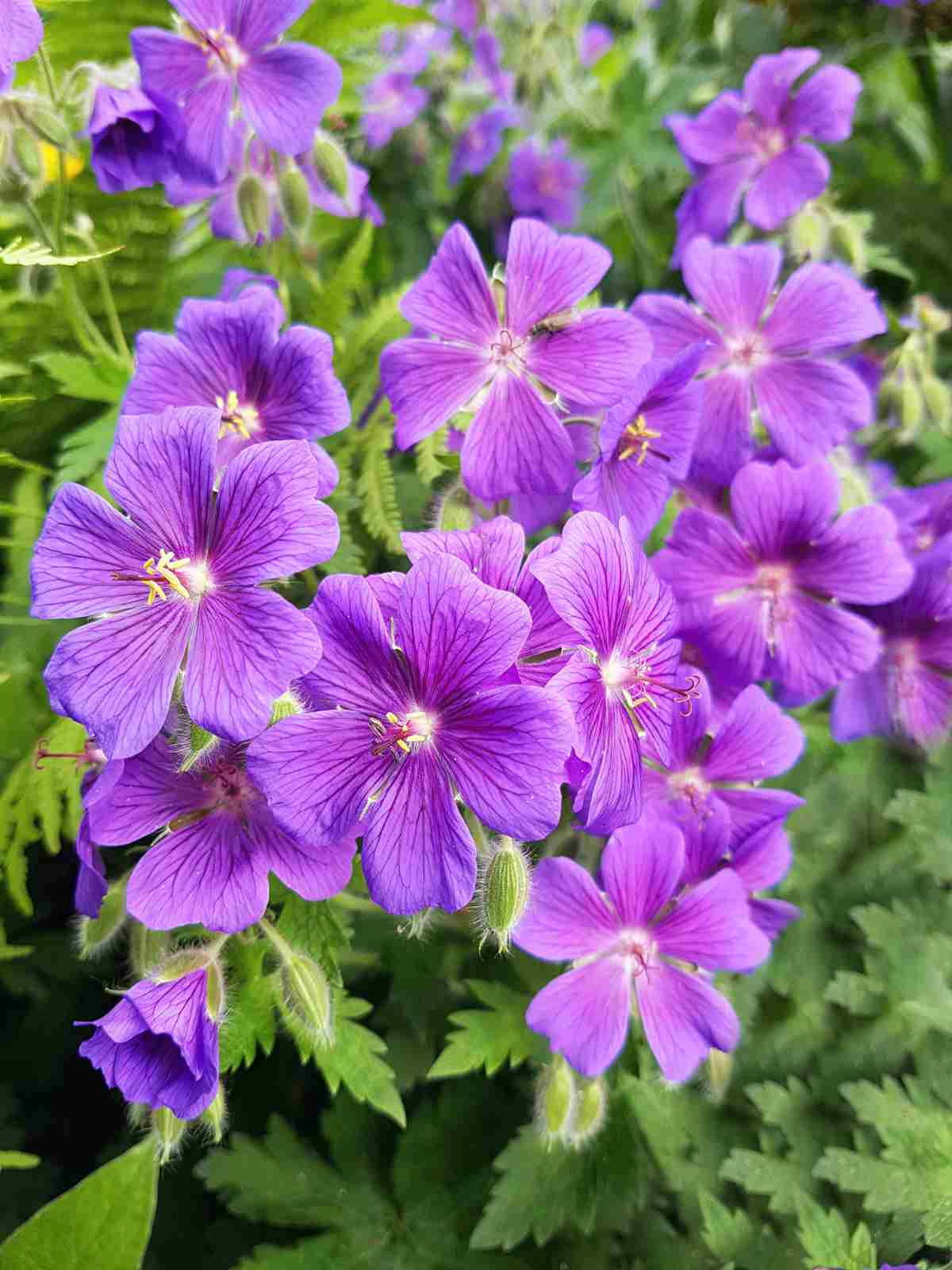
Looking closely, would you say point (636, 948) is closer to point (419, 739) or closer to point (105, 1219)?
point (419, 739)

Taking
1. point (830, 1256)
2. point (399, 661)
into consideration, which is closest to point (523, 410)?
point (399, 661)

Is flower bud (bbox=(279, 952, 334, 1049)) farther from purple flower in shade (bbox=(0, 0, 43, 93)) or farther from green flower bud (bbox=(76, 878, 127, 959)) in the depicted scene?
purple flower in shade (bbox=(0, 0, 43, 93))

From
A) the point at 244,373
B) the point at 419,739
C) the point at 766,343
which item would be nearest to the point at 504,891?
the point at 419,739

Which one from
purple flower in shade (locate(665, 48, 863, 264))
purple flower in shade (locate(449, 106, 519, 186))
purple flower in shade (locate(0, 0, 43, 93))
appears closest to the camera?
purple flower in shade (locate(0, 0, 43, 93))

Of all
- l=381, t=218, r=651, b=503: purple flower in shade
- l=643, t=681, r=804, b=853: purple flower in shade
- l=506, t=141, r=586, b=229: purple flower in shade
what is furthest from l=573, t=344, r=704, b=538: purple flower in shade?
l=506, t=141, r=586, b=229: purple flower in shade

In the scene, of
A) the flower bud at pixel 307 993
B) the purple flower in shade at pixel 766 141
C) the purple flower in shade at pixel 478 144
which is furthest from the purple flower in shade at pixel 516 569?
the purple flower in shade at pixel 478 144

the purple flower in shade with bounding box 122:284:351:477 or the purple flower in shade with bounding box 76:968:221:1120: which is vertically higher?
the purple flower in shade with bounding box 122:284:351:477

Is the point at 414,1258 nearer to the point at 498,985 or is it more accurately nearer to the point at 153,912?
the point at 498,985
